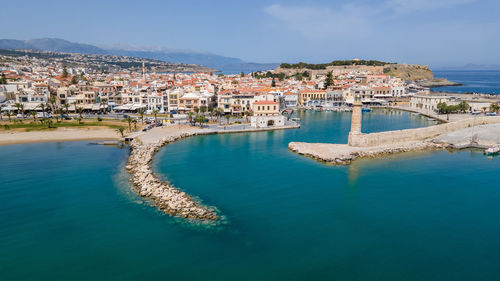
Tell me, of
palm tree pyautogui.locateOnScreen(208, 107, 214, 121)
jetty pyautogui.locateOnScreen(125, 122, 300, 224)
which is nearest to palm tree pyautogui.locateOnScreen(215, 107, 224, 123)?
palm tree pyautogui.locateOnScreen(208, 107, 214, 121)

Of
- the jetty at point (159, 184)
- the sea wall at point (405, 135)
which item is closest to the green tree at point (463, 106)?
Answer: the sea wall at point (405, 135)

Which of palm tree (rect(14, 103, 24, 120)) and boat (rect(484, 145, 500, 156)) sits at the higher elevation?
palm tree (rect(14, 103, 24, 120))

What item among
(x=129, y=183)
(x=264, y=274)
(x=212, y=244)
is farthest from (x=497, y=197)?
(x=129, y=183)

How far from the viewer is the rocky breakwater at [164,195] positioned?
1777 centimetres

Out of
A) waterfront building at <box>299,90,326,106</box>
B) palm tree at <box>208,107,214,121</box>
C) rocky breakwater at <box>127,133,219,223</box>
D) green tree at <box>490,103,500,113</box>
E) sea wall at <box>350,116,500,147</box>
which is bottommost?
rocky breakwater at <box>127,133,219,223</box>

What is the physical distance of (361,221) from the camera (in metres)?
17.8

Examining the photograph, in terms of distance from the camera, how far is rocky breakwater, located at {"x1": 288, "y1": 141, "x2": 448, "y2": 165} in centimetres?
2835

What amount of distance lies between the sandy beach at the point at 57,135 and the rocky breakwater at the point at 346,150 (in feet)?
71.6

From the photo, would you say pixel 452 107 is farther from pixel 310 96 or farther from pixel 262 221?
pixel 262 221

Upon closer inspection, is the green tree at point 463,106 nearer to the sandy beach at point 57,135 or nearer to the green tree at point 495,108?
the green tree at point 495,108

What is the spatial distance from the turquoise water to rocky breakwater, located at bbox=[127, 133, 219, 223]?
751 mm

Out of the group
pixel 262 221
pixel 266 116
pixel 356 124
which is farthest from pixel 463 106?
pixel 262 221

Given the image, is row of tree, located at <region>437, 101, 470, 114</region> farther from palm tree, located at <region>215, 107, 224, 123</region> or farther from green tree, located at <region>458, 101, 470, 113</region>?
palm tree, located at <region>215, 107, 224, 123</region>

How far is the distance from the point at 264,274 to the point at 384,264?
5263 mm
